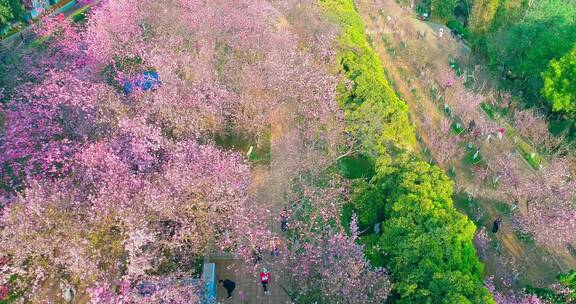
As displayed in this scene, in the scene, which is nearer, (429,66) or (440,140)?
(440,140)

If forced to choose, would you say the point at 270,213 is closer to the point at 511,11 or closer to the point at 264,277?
the point at 264,277

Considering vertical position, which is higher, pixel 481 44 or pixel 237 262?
pixel 481 44

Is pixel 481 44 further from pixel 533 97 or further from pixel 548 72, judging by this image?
pixel 548 72

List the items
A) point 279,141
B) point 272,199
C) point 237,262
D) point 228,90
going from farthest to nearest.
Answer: point 279,141
point 228,90
point 272,199
point 237,262

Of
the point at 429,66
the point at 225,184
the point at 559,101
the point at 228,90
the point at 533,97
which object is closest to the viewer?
the point at 225,184

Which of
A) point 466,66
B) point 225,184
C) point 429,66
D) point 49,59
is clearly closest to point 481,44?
point 466,66

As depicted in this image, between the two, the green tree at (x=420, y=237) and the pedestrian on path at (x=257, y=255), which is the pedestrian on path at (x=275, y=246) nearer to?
the pedestrian on path at (x=257, y=255)

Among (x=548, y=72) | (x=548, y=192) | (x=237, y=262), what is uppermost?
(x=548, y=72)

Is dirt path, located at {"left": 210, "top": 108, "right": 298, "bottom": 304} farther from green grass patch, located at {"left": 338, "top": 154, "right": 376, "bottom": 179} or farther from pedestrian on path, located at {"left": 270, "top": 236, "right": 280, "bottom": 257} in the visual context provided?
green grass patch, located at {"left": 338, "top": 154, "right": 376, "bottom": 179}
